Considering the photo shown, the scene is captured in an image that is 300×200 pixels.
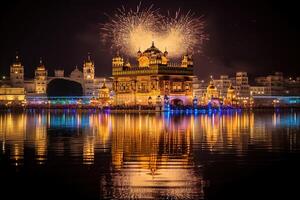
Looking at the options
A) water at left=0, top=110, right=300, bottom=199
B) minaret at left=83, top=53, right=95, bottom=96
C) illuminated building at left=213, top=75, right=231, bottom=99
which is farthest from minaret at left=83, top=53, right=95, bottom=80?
water at left=0, top=110, right=300, bottom=199

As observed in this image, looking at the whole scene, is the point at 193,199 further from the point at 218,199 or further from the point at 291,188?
the point at 291,188

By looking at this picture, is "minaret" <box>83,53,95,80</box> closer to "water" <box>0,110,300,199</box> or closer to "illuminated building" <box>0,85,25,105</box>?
"illuminated building" <box>0,85,25,105</box>

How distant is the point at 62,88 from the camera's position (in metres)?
94.7

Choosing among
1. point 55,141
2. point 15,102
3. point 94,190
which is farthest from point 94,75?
point 94,190

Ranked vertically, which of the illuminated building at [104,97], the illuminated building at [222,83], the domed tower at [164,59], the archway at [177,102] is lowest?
the archway at [177,102]

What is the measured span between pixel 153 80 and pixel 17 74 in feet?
106

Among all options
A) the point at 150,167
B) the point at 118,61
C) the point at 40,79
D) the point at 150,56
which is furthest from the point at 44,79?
the point at 150,167

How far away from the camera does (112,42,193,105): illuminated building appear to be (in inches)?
2648

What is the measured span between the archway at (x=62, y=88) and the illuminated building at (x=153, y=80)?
22586 millimetres

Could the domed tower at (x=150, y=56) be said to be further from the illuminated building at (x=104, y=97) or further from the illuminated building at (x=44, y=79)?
the illuminated building at (x=44, y=79)

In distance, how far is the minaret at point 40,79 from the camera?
304 ft

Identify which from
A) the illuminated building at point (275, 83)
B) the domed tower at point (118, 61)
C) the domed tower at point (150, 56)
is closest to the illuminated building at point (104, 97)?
the domed tower at point (118, 61)

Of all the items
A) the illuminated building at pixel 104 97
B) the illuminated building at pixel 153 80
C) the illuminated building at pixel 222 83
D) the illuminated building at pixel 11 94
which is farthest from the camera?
the illuminated building at pixel 222 83

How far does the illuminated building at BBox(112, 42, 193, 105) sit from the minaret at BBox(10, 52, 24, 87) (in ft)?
81.2
